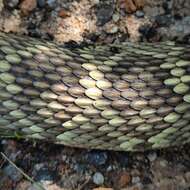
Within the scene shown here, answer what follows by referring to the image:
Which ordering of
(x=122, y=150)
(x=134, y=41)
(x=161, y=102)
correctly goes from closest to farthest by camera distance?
(x=161, y=102) < (x=122, y=150) < (x=134, y=41)

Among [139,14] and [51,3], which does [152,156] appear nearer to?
[139,14]

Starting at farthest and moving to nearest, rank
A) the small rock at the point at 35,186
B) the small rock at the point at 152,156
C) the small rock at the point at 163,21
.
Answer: the small rock at the point at 163,21 → the small rock at the point at 152,156 → the small rock at the point at 35,186

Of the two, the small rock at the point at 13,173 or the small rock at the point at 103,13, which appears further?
the small rock at the point at 103,13

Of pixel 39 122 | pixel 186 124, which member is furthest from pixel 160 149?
pixel 39 122

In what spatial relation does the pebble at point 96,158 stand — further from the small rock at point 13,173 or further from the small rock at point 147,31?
the small rock at point 147,31

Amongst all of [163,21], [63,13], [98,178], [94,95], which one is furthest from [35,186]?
[163,21]

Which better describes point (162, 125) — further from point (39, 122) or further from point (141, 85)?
point (39, 122)

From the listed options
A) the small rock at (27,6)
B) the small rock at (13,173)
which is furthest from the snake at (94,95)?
the small rock at (27,6)

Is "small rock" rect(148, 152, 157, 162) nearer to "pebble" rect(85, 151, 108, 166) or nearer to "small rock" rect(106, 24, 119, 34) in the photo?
"pebble" rect(85, 151, 108, 166)
